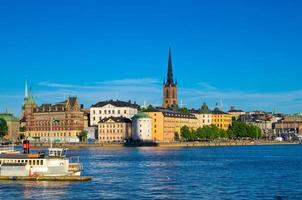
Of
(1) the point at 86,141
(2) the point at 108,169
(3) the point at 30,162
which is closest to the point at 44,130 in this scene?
(1) the point at 86,141

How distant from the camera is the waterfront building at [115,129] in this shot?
550ft

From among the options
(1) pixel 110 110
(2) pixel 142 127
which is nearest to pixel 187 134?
(2) pixel 142 127

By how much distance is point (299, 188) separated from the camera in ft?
152

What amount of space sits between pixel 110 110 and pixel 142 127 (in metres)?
19.5

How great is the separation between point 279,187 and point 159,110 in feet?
409

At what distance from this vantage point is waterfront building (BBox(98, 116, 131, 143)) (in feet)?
550

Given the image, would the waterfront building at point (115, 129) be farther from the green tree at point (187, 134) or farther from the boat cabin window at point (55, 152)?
the boat cabin window at point (55, 152)

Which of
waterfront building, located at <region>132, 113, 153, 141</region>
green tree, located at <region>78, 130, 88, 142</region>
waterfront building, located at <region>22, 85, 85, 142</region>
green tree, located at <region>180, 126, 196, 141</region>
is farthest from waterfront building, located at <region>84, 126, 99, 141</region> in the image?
green tree, located at <region>180, 126, 196, 141</region>

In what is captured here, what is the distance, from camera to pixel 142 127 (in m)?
162

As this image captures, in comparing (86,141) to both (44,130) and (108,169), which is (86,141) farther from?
(108,169)

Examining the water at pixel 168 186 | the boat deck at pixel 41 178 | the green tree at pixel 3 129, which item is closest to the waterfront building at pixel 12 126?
the green tree at pixel 3 129

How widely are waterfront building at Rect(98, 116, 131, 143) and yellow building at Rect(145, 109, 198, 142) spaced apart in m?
6.31

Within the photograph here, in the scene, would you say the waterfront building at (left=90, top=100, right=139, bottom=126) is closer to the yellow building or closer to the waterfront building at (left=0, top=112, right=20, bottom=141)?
the yellow building

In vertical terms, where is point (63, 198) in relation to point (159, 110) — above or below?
below
